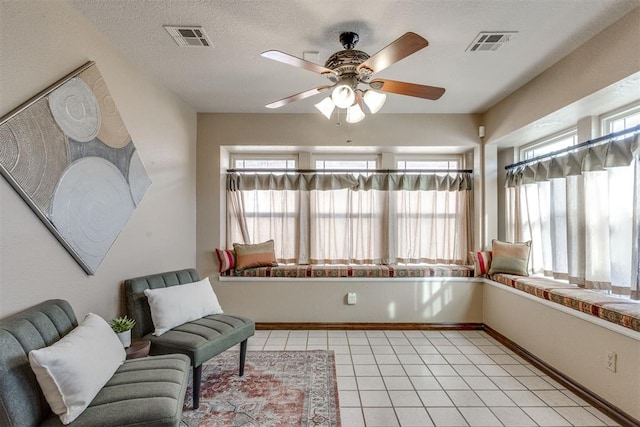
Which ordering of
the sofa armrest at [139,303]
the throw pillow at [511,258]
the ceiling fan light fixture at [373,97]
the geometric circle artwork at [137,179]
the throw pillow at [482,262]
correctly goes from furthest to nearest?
the throw pillow at [482,262]
the throw pillow at [511,258]
the geometric circle artwork at [137,179]
the sofa armrest at [139,303]
the ceiling fan light fixture at [373,97]

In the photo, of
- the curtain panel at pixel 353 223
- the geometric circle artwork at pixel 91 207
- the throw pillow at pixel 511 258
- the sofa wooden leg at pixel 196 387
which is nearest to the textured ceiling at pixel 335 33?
the geometric circle artwork at pixel 91 207

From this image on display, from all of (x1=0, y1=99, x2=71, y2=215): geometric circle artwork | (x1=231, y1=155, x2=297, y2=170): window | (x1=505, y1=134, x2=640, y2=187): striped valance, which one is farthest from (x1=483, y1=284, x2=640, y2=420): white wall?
(x1=0, y1=99, x2=71, y2=215): geometric circle artwork

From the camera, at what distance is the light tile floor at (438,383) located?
2.10 m

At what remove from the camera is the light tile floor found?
2.10 metres

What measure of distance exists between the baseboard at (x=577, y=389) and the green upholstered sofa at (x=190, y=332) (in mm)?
2518

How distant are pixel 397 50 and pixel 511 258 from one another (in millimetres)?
2748

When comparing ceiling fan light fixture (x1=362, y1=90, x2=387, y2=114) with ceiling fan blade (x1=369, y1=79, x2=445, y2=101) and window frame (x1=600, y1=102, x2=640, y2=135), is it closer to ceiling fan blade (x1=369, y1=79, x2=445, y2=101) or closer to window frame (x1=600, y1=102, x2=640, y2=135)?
ceiling fan blade (x1=369, y1=79, x2=445, y2=101)

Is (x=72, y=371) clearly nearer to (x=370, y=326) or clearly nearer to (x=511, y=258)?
(x=370, y=326)

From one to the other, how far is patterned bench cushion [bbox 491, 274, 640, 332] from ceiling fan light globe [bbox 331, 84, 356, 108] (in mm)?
2212

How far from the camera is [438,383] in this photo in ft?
8.30

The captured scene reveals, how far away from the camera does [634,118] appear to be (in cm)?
246

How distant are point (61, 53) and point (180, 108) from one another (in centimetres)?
158

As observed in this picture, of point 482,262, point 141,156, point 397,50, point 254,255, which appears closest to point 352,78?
point 397,50

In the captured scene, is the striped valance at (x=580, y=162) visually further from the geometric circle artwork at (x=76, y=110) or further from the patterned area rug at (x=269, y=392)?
the geometric circle artwork at (x=76, y=110)
